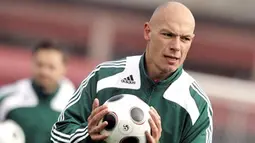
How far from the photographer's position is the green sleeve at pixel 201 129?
5535mm

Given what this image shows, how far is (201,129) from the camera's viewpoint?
18.2 feet

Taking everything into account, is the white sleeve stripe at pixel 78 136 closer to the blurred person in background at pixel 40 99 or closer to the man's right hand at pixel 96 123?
the man's right hand at pixel 96 123

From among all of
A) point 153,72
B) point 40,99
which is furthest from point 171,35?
point 40,99

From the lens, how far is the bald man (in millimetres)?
5410

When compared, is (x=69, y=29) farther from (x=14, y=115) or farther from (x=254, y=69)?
(x=14, y=115)

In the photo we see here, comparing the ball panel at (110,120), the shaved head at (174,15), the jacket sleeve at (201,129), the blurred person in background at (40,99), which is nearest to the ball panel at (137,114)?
the ball panel at (110,120)

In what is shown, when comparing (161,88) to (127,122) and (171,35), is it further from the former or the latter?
(127,122)

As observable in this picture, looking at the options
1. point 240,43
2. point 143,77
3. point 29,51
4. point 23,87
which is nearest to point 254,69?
point 240,43

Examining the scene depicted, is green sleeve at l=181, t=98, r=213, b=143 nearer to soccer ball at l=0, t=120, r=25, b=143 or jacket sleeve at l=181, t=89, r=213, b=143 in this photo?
jacket sleeve at l=181, t=89, r=213, b=143

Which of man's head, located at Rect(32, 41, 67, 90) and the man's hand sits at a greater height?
the man's hand

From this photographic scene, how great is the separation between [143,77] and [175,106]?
260 mm

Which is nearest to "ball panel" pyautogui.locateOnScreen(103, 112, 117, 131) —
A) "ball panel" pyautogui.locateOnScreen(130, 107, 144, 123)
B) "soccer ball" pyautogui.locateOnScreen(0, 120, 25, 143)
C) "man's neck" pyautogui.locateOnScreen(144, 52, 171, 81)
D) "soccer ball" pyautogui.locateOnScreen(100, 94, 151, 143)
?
"soccer ball" pyautogui.locateOnScreen(100, 94, 151, 143)

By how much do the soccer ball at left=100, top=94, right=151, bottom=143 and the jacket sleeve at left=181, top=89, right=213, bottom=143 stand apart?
0.40 meters

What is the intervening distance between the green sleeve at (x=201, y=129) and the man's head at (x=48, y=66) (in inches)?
165
